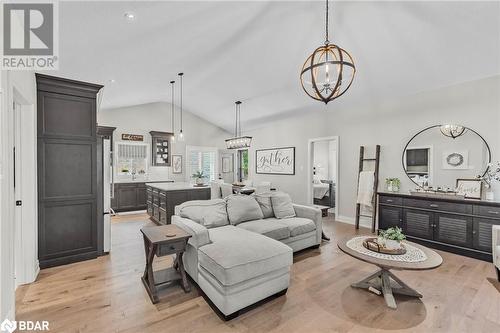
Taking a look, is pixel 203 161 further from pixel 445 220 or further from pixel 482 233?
pixel 482 233

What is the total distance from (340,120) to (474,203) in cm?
313

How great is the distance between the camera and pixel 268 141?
8.11 metres

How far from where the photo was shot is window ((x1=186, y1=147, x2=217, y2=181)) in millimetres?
8703

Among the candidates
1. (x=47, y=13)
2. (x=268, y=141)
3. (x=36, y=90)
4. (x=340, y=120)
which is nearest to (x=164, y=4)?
(x=47, y=13)

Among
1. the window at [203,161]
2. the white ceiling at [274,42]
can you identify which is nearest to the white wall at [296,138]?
the white ceiling at [274,42]

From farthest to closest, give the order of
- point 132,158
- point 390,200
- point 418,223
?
1. point 132,158
2. point 390,200
3. point 418,223

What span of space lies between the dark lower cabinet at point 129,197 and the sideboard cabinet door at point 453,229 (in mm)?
7091

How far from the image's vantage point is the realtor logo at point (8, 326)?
1849mm

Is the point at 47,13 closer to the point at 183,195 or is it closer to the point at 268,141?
the point at 183,195

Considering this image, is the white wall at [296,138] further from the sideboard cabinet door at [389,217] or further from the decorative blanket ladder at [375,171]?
the sideboard cabinet door at [389,217]

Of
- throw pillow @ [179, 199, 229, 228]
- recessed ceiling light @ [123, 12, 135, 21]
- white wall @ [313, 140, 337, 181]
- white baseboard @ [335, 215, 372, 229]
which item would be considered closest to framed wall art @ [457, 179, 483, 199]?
white baseboard @ [335, 215, 372, 229]

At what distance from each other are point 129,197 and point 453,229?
7.48 m

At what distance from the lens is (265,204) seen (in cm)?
402

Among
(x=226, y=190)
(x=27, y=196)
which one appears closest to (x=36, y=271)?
(x=27, y=196)
